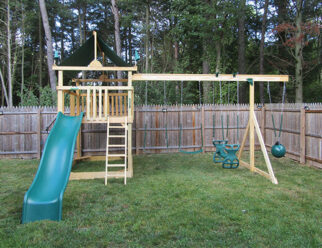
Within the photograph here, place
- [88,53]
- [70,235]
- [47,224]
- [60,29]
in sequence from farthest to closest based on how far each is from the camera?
[60,29] → [88,53] → [47,224] → [70,235]

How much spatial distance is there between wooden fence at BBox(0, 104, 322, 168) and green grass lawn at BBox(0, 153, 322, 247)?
1.72 metres

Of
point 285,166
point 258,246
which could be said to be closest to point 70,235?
point 258,246

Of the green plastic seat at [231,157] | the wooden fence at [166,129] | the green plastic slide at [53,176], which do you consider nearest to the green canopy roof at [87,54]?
the green plastic slide at [53,176]

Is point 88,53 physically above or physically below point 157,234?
above

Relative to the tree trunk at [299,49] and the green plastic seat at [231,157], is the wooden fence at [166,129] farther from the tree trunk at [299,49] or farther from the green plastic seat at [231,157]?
the tree trunk at [299,49]

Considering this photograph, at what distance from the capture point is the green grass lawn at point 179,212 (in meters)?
3.11

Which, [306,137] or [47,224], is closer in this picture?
[47,224]

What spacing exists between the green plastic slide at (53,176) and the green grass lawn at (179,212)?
196 mm

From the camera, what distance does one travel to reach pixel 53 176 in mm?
4367

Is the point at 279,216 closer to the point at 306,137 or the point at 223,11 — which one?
the point at 306,137

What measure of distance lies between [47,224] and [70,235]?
1.68 ft

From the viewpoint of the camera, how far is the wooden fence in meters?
7.86

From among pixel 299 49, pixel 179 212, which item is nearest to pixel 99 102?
pixel 179 212

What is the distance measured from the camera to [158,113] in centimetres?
945
